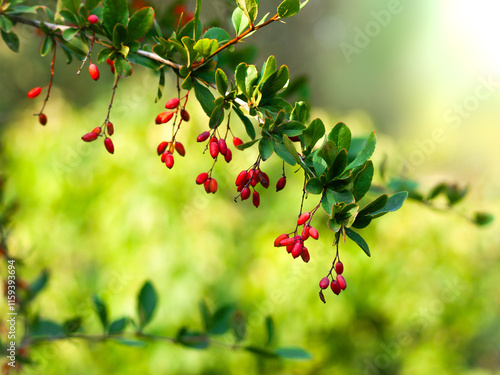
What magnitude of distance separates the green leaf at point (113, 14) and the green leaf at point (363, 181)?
288 mm

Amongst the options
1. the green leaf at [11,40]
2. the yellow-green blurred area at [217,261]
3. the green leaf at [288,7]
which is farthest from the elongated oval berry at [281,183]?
the yellow-green blurred area at [217,261]

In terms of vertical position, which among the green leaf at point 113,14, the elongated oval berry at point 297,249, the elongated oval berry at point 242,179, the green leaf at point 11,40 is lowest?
the elongated oval berry at point 297,249

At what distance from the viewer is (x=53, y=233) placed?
2.60 metres

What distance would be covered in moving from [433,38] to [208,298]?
750 centimetres

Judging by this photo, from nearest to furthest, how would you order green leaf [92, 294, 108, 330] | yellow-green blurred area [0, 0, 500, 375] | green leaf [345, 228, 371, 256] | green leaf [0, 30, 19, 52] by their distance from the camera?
green leaf [345, 228, 371, 256] → green leaf [0, 30, 19, 52] → green leaf [92, 294, 108, 330] → yellow-green blurred area [0, 0, 500, 375]

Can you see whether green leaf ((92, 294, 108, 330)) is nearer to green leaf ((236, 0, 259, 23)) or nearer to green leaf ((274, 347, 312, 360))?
green leaf ((274, 347, 312, 360))

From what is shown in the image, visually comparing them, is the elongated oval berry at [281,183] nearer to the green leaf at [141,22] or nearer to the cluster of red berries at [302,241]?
the cluster of red berries at [302,241]

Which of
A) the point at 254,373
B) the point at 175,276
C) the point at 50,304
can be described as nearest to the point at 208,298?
the point at 175,276

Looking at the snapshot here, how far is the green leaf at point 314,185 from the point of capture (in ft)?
1.34

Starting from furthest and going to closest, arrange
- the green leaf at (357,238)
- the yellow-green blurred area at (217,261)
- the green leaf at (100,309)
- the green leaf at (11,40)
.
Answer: the yellow-green blurred area at (217,261) → the green leaf at (100,309) → the green leaf at (11,40) → the green leaf at (357,238)

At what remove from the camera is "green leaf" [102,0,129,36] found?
1.51 feet

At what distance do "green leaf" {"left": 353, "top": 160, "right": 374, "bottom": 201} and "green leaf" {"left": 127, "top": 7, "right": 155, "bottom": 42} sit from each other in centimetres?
26

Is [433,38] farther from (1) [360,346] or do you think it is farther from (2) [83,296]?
(2) [83,296]

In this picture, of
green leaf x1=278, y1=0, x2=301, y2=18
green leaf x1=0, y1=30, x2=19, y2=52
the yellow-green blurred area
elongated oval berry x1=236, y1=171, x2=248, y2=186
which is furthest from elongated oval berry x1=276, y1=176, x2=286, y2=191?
the yellow-green blurred area
